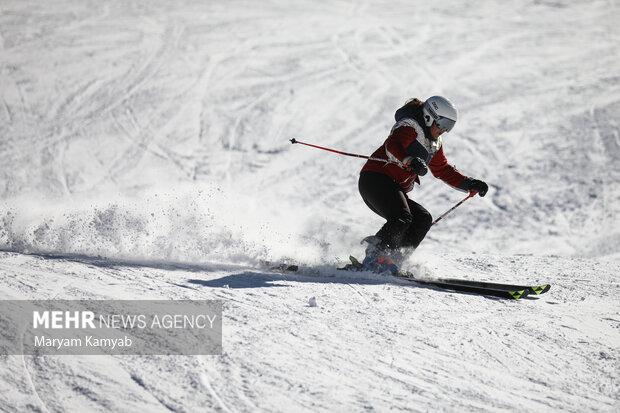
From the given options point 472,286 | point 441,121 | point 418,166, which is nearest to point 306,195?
point 441,121

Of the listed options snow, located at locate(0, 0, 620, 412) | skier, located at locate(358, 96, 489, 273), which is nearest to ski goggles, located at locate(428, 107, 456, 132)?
skier, located at locate(358, 96, 489, 273)

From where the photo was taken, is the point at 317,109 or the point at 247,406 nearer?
the point at 247,406

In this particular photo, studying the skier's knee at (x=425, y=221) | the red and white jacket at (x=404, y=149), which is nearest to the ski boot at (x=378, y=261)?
the skier's knee at (x=425, y=221)

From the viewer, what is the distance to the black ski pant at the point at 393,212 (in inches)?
235

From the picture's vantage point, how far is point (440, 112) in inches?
233

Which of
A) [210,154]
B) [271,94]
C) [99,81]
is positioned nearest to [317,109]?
[271,94]

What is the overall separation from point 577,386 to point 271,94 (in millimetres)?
10709

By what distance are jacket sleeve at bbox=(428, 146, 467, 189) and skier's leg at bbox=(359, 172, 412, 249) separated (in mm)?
620

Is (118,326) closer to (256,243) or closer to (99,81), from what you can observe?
(256,243)

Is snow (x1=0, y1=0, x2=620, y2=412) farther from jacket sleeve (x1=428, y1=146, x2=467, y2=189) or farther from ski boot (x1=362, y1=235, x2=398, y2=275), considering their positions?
jacket sleeve (x1=428, y1=146, x2=467, y2=189)

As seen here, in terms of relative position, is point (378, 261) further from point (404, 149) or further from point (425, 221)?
point (404, 149)

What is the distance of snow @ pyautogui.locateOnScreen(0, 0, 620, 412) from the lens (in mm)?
3623

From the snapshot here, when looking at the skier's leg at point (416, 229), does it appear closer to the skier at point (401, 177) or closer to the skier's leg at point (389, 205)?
the skier at point (401, 177)

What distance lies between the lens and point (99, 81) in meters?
13.6
